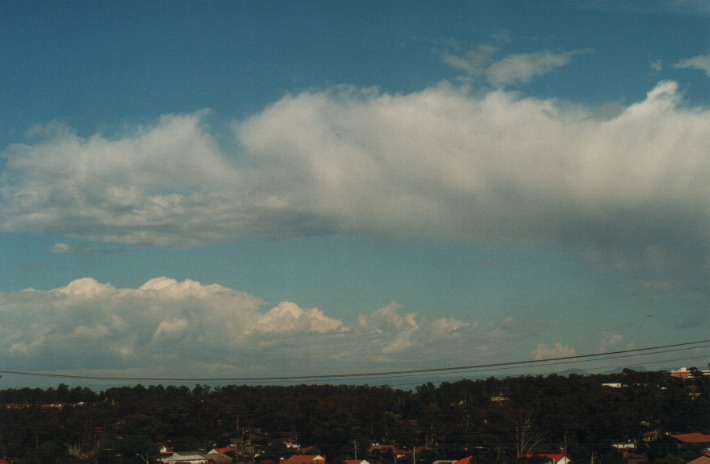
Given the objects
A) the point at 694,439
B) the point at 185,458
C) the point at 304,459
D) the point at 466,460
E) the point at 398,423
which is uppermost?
the point at 398,423

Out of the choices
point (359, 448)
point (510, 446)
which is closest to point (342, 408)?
point (359, 448)

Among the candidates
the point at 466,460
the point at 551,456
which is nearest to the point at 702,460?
the point at 551,456

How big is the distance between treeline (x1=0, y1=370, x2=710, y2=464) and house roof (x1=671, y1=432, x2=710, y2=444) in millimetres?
469

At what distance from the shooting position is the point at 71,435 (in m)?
48.2

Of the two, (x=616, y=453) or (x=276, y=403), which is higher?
(x=276, y=403)

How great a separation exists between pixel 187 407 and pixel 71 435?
24.9 feet

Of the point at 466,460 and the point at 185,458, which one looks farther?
the point at 185,458

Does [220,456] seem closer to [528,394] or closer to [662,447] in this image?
[528,394]

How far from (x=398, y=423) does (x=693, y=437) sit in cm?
1861

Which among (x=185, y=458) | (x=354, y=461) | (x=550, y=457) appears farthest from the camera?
(x=185, y=458)

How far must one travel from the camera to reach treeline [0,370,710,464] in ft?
149

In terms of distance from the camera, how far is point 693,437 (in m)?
44.9

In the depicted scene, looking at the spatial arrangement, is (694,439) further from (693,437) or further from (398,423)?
(398,423)

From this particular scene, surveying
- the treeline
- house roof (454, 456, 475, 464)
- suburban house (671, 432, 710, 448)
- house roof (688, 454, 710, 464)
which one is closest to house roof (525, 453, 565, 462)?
the treeline
